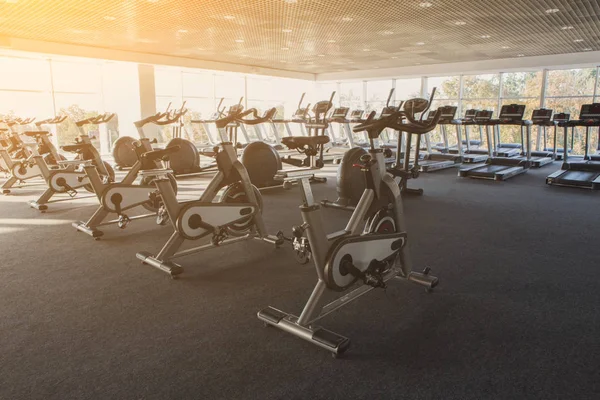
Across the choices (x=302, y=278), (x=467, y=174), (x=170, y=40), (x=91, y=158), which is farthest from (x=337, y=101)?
(x=302, y=278)

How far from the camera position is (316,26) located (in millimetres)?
8047

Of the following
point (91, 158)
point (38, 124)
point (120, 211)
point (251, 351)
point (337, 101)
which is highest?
point (337, 101)

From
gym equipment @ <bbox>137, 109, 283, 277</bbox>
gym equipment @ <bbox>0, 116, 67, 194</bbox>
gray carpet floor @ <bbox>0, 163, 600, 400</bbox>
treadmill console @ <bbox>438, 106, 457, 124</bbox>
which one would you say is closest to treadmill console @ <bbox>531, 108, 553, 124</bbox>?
treadmill console @ <bbox>438, 106, 457, 124</bbox>

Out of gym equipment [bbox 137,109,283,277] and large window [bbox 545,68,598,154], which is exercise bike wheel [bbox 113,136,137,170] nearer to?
gym equipment [bbox 137,109,283,277]

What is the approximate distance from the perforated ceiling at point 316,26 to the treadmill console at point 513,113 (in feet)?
4.88

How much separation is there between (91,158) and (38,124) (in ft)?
10.1

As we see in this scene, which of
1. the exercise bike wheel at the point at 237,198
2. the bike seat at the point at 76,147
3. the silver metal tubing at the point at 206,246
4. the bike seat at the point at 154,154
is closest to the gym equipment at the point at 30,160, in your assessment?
the bike seat at the point at 76,147

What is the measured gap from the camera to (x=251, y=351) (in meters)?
1.92

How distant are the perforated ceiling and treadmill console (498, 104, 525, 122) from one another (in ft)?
4.88

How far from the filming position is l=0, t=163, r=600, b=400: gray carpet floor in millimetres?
1675

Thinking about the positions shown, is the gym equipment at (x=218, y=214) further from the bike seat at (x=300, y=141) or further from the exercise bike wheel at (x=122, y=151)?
the exercise bike wheel at (x=122, y=151)

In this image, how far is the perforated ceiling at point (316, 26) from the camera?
21.4 ft

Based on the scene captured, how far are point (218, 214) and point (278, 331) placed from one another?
1213mm

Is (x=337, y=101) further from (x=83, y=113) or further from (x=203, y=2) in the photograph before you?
(x=203, y=2)
